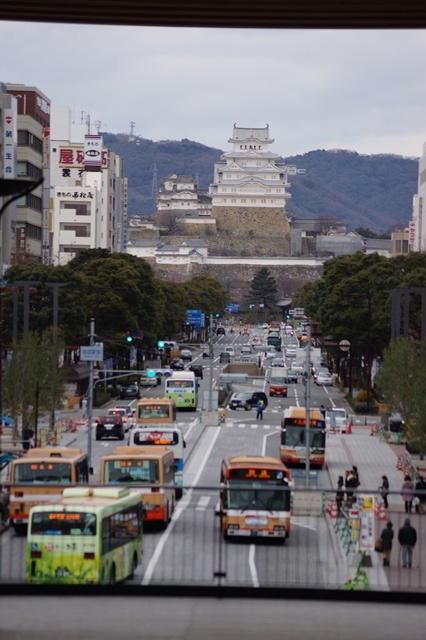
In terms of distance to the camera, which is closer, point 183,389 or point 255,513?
point 255,513

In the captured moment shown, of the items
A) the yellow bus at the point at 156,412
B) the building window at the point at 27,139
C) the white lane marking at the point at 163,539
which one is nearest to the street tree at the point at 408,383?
the yellow bus at the point at 156,412

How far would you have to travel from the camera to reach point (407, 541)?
20672 mm

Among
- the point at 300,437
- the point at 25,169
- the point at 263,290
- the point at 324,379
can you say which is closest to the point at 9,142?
the point at 25,169

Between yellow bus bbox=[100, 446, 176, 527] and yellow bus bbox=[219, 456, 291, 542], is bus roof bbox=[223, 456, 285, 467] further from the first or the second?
yellow bus bbox=[219, 456, 291, 542]

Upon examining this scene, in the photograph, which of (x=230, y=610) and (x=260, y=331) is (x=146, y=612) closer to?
(x=230, y=610)

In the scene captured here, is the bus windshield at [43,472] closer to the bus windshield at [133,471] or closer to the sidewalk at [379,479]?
the bus windshield at [133,471]

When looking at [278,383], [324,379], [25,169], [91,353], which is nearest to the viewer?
[91,353]

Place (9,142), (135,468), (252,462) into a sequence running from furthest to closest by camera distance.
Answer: (9,142), (135,468), (252,462)

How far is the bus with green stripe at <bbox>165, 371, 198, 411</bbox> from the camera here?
66500 millimetres

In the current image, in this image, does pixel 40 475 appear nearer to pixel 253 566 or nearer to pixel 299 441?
pixel 253 566

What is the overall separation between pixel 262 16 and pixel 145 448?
52.8 ft

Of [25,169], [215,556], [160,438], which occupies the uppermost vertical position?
[25,169]

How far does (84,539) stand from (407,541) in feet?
17.7

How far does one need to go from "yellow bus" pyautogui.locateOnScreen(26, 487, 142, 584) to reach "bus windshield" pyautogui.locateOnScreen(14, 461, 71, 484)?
7.22m
